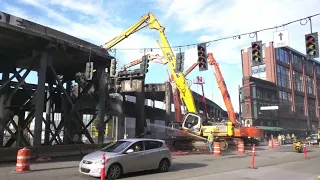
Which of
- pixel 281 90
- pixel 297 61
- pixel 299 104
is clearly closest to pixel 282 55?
pixel 281 90

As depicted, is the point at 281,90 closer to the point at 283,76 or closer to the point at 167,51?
the point at 283,76

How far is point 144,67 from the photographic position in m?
22.2

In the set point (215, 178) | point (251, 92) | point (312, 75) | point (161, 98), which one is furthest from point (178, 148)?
point (312, 75)

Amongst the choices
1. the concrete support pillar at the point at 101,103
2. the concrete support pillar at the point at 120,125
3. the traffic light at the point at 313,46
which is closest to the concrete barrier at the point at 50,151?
the concrete support pillar at the point at 101,103

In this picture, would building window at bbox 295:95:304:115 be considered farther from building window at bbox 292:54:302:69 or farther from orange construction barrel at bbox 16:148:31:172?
orange construction barrel at bbox 16:148:31:172

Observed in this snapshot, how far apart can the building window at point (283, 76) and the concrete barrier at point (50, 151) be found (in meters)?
59.1

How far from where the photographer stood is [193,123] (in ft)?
100

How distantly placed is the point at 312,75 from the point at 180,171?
86.7m

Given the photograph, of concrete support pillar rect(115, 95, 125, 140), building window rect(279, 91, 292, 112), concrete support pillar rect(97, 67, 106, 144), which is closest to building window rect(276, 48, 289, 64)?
building window rect(279, 91, 292, 112)

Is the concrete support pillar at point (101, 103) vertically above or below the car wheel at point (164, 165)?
above

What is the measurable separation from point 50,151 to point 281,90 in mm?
63446

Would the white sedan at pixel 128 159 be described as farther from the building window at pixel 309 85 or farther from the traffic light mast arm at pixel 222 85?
the building window at pixel 309 85

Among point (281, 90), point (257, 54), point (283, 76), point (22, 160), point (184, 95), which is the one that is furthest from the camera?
point (283, 76)

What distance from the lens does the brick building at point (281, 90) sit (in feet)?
215
